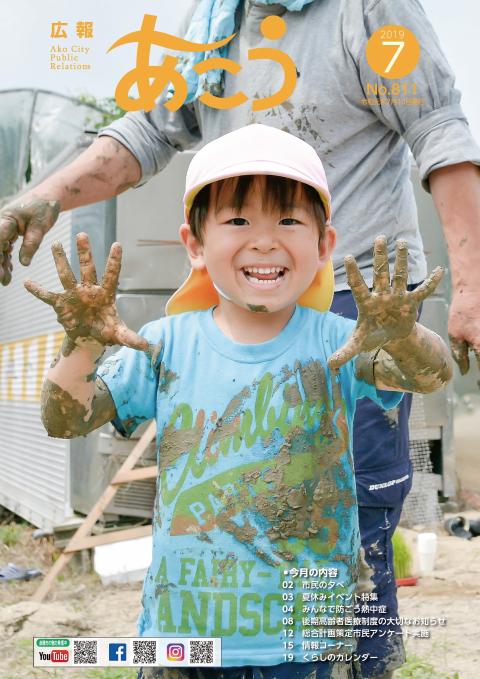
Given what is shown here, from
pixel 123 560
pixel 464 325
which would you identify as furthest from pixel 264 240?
pixel 123 560

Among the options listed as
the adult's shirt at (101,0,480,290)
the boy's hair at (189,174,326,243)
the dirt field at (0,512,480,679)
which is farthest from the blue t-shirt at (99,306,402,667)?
the dirt field at (0,512,480,679)

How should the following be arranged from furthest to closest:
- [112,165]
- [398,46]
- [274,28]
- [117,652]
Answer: [112,165]
[274,28]
[398,46]
[117,652]

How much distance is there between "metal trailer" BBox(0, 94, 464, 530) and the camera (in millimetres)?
4934

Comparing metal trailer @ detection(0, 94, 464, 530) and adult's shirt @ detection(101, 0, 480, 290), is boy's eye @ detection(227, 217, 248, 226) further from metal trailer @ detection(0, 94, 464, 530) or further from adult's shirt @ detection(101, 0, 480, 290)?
metal trailer @ detection(0, 94, 464, 530)

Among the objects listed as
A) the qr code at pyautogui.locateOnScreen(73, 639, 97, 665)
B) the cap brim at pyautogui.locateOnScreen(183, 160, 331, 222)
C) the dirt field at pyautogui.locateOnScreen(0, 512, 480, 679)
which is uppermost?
the cap brim at pyautogui.locateOnScreen(183, 160, 331, 222)

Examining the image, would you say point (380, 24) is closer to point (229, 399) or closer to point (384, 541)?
point (229, 399)

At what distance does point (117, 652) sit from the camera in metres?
1.61

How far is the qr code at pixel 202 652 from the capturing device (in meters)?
1.38

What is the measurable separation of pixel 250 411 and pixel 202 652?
0.41 meters

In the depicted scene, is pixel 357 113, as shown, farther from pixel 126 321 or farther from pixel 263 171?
pixel 126 321

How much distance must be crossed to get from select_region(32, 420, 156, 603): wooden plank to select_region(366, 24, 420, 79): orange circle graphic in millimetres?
3031

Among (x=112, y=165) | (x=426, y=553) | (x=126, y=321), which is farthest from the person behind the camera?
(x=126, y=321)

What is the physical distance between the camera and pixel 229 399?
1463 mm

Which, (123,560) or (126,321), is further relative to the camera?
(126,321)
